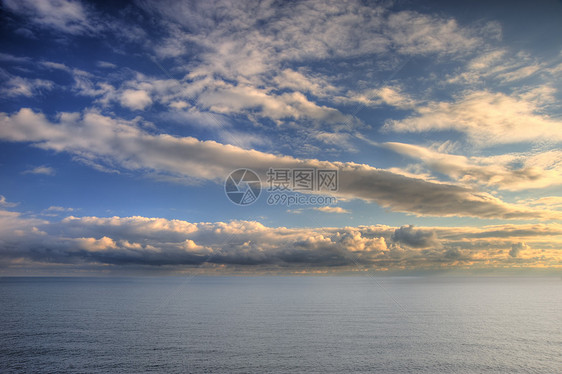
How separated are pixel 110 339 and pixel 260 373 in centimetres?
3737

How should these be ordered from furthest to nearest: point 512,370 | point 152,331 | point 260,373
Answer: point 152,331, point 512,370, point 260,373

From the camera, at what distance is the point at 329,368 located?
49312 mm

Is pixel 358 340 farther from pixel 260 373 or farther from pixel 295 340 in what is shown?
pixel 260 373

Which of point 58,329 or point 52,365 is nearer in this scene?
point 52,365

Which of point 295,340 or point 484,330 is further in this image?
point 484,330

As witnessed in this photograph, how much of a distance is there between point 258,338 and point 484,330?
2104 inches

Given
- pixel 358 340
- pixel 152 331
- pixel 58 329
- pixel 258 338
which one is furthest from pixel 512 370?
pixel 58 329

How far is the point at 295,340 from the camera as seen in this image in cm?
6562

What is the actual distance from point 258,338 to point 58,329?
47904mm

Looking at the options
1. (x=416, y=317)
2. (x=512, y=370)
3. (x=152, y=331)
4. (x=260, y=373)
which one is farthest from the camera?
(x=416, y=317)

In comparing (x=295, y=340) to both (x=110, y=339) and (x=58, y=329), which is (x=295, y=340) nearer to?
(x=110, y=339)

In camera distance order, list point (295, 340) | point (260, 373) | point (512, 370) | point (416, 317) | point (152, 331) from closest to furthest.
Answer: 1. point (260, 373)
2. point (512, 370)
3. point (295, 340)
4. point (152, 331)
5. point (416, 317)

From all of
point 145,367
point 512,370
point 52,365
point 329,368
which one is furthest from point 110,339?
point 512,370

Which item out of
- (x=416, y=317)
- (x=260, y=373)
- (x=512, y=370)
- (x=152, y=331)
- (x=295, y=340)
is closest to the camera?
(x=260, y=373)
